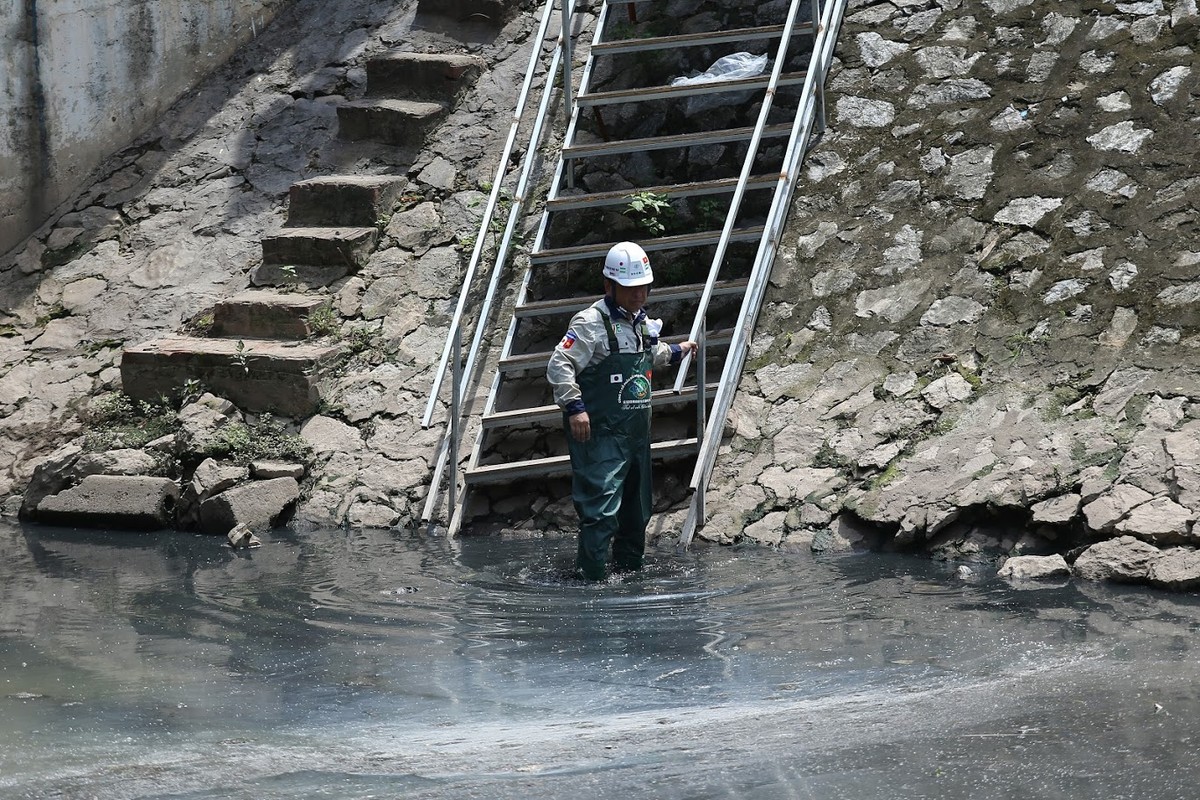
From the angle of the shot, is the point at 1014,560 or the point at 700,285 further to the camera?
the point at 700,285

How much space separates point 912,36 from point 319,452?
4787mm

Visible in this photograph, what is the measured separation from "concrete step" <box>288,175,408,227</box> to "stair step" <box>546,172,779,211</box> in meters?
1.49

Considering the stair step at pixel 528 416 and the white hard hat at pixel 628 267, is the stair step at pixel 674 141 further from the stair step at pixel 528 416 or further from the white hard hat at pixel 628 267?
the white hard hat at pixel 628 267

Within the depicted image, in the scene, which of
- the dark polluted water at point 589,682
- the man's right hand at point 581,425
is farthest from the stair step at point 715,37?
the dark polluted water at point 589,682

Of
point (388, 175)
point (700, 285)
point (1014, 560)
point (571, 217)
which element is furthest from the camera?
point (388, 175)

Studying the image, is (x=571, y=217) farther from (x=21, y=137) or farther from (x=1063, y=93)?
(x=21, y=137)

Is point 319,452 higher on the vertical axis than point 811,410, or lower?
lower

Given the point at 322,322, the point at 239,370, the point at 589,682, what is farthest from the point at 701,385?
the point at 239,370

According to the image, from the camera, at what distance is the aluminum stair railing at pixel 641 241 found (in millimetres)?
7652

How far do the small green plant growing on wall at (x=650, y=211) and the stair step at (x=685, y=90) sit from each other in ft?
2.41

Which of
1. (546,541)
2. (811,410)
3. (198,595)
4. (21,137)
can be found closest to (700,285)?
(811,410)

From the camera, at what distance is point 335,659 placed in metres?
5.25

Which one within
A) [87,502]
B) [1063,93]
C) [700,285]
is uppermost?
[1063,93]

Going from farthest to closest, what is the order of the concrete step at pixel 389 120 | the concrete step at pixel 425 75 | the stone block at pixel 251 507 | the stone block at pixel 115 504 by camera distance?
the concrete step at pixel 425 75, the concrete step at pixel 389 120, the stone block at pixel 115 504, the stone block at pixel 251 507
